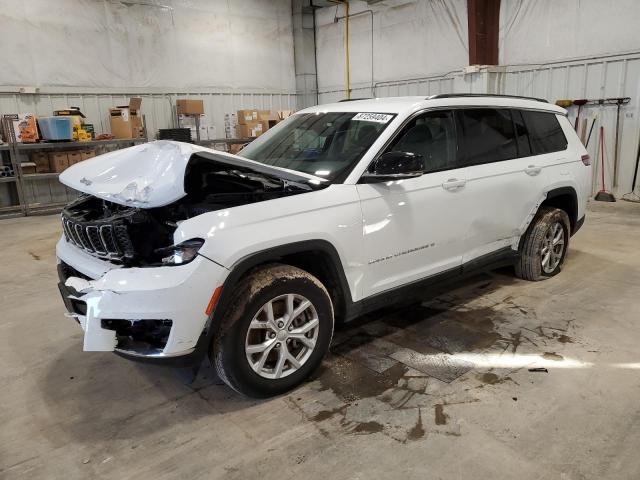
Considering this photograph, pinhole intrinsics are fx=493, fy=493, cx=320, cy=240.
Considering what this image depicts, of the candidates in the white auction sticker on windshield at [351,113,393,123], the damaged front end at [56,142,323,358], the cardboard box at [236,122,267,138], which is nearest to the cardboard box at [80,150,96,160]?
the cardboard box at [236,122,267,138]

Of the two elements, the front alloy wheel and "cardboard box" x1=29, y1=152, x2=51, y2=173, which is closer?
the front alloy wheel

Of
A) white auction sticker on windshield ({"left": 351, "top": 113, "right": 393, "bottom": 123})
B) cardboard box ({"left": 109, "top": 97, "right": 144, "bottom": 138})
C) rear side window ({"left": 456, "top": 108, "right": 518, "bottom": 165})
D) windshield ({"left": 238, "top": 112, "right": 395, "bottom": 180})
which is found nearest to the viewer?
windshield ({"left": 238, "top": 112, "right": 395, "bottom": 180})

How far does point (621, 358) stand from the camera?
9.96 ft

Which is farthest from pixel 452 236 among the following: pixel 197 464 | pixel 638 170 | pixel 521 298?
pixel 638 170

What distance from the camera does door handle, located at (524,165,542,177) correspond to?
3962 mm

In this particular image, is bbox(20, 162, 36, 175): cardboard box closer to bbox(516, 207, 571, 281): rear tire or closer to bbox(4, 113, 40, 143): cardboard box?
bbox(4, 113, 40, 143): cardboard box

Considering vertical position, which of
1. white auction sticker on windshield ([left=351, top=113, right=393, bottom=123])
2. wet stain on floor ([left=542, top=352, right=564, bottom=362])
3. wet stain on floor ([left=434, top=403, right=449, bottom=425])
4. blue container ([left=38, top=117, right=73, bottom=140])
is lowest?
wet stain on floor ([left=542, top=352, right=564, bottom=362])

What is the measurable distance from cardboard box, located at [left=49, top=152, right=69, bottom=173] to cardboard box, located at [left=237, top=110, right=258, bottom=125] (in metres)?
3.91

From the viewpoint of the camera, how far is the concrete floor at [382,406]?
2191 millimetres

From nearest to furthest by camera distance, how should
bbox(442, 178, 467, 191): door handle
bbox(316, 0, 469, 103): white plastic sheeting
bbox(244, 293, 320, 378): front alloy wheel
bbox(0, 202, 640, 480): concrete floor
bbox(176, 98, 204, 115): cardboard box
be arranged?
1. bbox(0, 202, 640, 480): concrete floor
2. bbox(244, 293, 320, 378): front alloy wheel
3. bbox(442, 178, 467, 191): door handle
4. bbox(316, 0, 469, 103): white plastic sheeting
5. bbox(176, 98, 204, 115): cardboard box

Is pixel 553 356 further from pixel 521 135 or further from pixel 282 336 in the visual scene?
pixel 521 135

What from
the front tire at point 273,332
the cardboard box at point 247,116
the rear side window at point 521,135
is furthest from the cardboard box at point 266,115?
the front tire at point 273,332

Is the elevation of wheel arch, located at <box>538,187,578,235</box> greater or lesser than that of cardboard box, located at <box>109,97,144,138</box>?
lesser

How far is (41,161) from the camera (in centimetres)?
923
